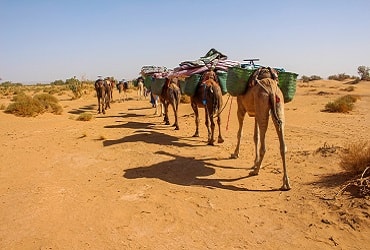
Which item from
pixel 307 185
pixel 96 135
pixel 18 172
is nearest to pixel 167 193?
pixel 307 185

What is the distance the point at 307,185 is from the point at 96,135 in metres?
8.35

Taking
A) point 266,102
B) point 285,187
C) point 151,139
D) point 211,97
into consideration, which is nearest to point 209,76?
point 211,97

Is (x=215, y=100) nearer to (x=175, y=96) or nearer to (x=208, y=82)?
(x=208, y=82)

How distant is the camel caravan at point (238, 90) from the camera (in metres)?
6.42

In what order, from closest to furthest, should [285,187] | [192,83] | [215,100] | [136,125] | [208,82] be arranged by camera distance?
[285,187] < [215,100] < [208,82] < [192,83] < [136,125]

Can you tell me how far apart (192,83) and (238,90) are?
3.16 m

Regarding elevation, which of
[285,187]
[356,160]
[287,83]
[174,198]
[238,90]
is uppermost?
[287,83]

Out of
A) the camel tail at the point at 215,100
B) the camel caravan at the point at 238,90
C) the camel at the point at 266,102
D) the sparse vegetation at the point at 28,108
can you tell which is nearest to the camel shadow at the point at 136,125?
the camel caravan at the point at 238,90

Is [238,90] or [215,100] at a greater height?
[238,90]

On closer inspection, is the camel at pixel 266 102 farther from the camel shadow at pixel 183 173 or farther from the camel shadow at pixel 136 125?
the camel shadow at pixel 136 125

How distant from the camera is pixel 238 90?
7.61m

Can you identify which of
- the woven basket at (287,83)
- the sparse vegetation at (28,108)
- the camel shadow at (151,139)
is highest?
the woven basket at (287,83)

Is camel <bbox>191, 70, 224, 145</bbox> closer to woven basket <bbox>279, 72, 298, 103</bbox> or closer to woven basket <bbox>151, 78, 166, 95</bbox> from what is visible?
woven basket <bbox>279, 72, 298, 103</bbox>

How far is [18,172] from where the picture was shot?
7.97 m
